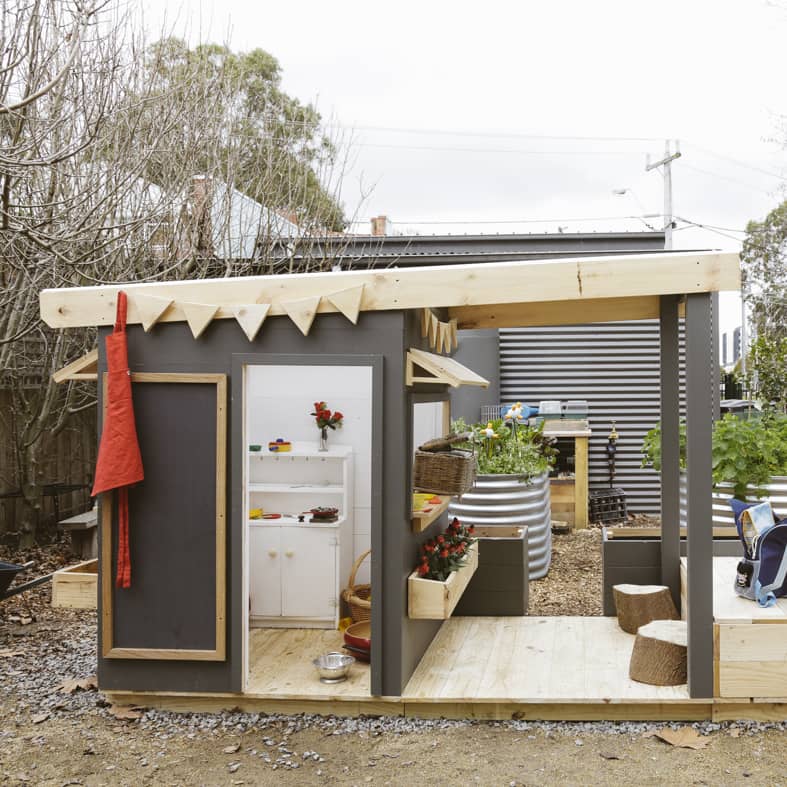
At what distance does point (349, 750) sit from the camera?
4.11m

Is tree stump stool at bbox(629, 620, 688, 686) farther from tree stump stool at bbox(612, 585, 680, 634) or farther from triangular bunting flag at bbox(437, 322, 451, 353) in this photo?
triangular bunting flag at bbox(437, 322, 451, 353)

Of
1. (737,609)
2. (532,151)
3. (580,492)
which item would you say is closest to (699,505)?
(737,609)

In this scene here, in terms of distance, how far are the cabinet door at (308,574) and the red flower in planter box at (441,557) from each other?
3.26 feet

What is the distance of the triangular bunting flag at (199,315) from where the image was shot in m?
4.51

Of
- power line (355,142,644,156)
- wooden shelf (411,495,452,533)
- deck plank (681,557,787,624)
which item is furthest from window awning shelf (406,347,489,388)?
power line (355,142,644,156)

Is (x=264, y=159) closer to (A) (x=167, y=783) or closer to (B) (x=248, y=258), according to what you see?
(B) (x=248, y=258)

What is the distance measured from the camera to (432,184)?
29391mm

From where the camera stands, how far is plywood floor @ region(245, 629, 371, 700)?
14.9ft

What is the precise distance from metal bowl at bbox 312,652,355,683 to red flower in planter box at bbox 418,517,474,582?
0.66 metres

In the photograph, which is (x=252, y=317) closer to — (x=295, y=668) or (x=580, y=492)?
(x=295, y=668)

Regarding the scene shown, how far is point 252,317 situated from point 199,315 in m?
0.29

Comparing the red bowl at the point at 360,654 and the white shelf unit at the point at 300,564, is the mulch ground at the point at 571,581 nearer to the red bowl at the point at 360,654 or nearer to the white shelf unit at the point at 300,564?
the white shelf unit at the point at 300,564

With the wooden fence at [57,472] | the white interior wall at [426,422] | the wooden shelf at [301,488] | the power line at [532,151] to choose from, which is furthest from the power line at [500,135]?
the wooden shelf at [301,488]

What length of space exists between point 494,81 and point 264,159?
11.6 meters
